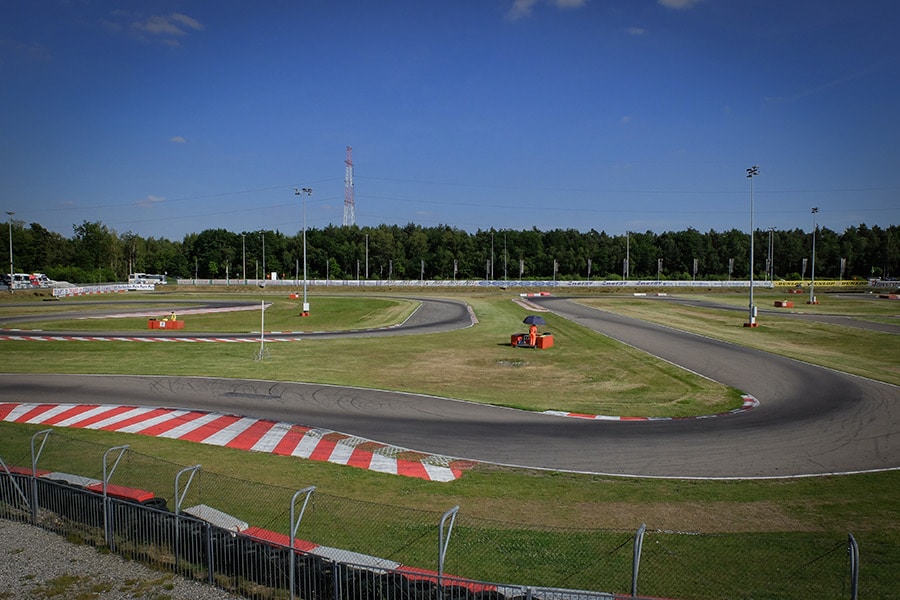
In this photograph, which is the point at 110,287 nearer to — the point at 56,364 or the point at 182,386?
the point at 56,364

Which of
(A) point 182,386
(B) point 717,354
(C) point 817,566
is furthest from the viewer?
(B) point 717,354

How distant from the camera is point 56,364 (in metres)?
34.0

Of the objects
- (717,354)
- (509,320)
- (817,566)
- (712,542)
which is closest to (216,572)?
(712,542)

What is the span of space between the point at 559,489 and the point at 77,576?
10.7 m

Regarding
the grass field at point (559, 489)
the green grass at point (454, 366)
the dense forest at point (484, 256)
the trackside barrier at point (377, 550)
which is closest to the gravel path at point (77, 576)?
the trackside barrier at point (377, 550)

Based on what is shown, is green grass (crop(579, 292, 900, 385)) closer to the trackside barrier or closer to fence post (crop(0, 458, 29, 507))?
the trackside barrier

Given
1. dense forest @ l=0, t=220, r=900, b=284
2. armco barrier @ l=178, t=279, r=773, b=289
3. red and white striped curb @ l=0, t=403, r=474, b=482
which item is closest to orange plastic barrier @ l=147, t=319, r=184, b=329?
red and white striped curb @ l=0, t=403, r=474, b=482

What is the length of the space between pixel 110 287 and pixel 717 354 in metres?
110

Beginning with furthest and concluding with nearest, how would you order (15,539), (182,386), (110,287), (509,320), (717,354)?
(110,287)
(509,320)
(717,354)
(182,386)
(15,539)

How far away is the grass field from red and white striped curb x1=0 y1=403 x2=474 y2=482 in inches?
28.2

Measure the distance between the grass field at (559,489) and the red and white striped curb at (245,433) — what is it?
2.35 ft

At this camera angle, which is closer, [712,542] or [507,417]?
[712,542]

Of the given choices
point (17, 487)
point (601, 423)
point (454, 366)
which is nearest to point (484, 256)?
point (454, 366)

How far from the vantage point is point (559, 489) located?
1555 centimetres
